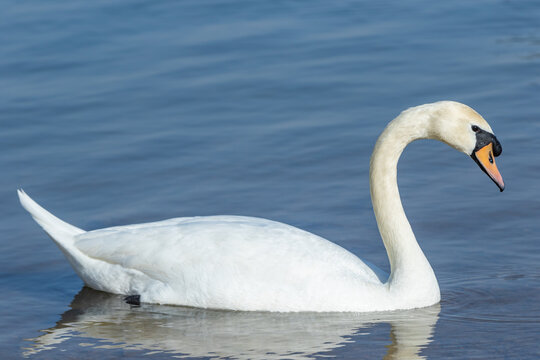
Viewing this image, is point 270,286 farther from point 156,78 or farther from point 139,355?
point 156,78

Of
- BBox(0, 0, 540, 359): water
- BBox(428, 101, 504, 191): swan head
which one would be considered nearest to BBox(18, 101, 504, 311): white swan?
BBox(428, 101, 504, 191): swan head

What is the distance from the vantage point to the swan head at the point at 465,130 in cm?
728

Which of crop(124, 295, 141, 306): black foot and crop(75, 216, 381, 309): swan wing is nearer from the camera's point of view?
crop(75, 216, 381, 309): swan wing

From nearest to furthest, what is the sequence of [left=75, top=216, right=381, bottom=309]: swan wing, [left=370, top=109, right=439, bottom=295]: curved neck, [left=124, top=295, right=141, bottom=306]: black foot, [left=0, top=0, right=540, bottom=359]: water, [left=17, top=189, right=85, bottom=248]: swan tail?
1. [left=0, top=0, right=540, bottom=359]: water
2. [left=75, top=216, right=381, bottom=309]: swan wing
3. [left=370, top=109, right=439, bottom=295]: curved neck
4. [left=124, top=295, right=141, bottom=306]: black foot
5. [left=17, top=189, right=85, bottom=248]: swan tail

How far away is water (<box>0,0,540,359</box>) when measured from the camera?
707 centimetres

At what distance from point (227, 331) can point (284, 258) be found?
2.05 ft

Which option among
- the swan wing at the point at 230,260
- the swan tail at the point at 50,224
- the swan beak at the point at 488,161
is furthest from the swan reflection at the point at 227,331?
the swan beak at the point at 488,161

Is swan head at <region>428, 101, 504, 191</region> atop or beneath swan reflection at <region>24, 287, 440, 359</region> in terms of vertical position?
atop

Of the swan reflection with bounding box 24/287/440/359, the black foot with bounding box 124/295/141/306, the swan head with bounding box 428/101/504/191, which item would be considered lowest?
the swan reflection with bounding box 24/287/440/359

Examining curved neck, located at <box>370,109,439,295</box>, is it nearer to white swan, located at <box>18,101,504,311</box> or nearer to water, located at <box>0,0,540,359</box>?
white swan, located at <box>18,101,504,311</box>

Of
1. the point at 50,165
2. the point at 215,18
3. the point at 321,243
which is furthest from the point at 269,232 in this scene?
the point at 215,18

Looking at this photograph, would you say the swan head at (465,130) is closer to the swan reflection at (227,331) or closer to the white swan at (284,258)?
the white swan at (284,258)

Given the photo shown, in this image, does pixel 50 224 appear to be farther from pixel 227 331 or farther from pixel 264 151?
pixel 264 151

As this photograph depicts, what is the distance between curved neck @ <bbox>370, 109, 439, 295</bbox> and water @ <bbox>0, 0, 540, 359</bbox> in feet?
0.76
